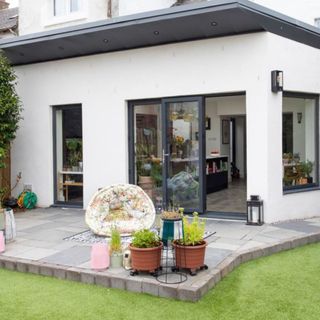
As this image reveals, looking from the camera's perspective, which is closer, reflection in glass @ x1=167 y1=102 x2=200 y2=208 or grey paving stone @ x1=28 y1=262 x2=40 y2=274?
grey paving stone @ x1=28 y1=262 x2=40 y2=274

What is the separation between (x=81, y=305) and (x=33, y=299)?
552 mm

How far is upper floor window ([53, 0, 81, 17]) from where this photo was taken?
11623 millimetres

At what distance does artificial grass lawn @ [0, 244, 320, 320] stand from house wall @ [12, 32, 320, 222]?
2.74m

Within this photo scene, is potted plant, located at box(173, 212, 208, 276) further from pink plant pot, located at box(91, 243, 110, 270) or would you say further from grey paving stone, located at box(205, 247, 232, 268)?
pink plant pot, located at box(91, 243, 110, 270)

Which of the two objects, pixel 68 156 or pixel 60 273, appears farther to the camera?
pixel 68 156

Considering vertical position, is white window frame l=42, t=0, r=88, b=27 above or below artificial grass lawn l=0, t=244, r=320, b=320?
above

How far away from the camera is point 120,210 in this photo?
6.96 m

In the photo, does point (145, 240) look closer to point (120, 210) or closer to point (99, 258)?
point (99, 258)

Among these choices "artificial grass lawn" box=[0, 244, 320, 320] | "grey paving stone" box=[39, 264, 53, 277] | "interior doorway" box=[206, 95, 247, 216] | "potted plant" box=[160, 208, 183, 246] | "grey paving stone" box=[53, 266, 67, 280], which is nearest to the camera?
"artificial grass lawn" box=[0, 244, 320, 320]

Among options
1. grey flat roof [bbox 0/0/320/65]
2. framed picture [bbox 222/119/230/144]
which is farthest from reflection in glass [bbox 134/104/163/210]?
framed picture [bbox 222/119/230/144]

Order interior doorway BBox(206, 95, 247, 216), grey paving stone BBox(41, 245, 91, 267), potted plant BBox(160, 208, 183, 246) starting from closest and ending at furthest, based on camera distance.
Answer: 1. potted plant BBox(160, 208, 183, 246)
2. grey paving stone BBox(41, 245, 91, 267)
3. interior doorway BBox(206, 95, 247, 216)

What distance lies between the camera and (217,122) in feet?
46.1

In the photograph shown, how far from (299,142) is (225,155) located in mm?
5749

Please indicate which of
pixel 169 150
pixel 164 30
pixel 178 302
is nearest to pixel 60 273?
pixel 178 302
